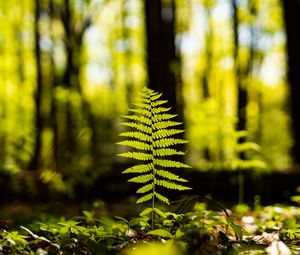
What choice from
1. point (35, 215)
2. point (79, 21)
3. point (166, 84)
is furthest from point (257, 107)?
point (35, 215)

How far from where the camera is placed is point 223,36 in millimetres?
22828

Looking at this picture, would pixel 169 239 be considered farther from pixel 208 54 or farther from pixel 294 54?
pixel 208 54

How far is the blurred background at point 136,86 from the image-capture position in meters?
7.05

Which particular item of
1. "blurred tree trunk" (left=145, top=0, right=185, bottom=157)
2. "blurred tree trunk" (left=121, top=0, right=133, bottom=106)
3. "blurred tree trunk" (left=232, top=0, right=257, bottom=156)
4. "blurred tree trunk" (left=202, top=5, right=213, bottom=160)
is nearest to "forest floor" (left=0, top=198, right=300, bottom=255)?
"blurred tree trunk" (left=145, top=0, right=185, bottom=157)

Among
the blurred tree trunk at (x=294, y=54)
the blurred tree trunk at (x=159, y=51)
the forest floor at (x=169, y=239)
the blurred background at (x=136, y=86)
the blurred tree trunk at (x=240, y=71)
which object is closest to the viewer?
the forest floor at (x=169, y=239)

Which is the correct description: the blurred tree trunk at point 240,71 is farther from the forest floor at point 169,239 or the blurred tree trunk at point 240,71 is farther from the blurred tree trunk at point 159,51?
the forest floor at point 169,239

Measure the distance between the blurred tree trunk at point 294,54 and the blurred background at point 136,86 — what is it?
24 mm

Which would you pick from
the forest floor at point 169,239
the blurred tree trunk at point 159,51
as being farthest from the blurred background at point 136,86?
the forest floor at point 169,239

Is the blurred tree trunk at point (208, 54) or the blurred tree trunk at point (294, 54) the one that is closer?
the blurred tree trunk at point (294, 54)

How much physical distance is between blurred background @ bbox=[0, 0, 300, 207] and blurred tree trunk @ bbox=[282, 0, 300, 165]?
24 mm

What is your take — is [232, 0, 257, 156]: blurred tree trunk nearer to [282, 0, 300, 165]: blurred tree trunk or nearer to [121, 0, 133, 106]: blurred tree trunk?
[282, 0, 300, 165]: blurred tree trunk

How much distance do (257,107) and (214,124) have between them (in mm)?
15953

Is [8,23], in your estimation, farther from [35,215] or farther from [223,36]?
[35,215]

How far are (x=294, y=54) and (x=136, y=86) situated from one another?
1691cm
